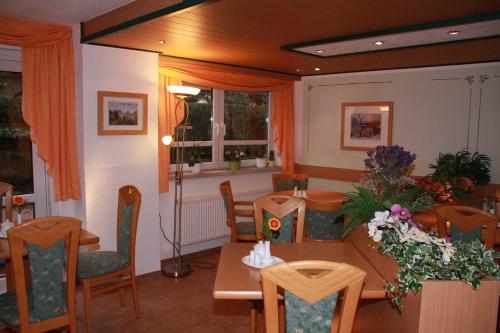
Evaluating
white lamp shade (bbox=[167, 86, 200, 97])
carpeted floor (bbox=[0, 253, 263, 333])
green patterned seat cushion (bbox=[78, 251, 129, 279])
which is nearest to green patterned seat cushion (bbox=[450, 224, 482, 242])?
carpeted floor (bbox=[0, 253, 263, 333])

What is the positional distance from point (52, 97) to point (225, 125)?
249 cm

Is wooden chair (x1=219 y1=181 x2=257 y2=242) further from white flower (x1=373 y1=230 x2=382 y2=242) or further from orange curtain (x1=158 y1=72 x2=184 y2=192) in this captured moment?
white flower (x1=373 y1=230 x2=382 y2=242)

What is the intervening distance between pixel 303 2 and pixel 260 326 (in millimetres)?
2563

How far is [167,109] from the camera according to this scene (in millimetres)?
4957

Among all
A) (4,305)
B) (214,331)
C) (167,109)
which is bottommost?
(214,331)

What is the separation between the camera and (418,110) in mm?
5535

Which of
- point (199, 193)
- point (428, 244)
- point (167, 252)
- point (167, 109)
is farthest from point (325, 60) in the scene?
point (428, 244)

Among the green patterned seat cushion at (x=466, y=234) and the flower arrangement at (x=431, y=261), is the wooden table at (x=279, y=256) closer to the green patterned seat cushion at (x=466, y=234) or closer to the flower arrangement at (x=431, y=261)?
the flower arrangement at (x=431, y=261)

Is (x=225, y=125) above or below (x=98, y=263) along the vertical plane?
above

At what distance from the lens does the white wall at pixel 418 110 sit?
5.02 m

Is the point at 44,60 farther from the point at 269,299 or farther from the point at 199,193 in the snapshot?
the point at 269,299

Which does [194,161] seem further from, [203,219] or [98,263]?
[98,263]

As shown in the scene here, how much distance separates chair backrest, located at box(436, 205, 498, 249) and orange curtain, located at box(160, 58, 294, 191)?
310 cm

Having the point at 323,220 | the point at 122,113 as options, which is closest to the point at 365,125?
the point at 323,220
